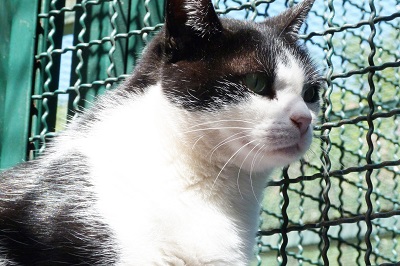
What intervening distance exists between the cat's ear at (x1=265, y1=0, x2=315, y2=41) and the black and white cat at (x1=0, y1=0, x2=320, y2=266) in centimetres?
7

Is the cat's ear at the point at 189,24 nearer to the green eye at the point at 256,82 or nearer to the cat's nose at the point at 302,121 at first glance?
the green eye at the point at 256,82

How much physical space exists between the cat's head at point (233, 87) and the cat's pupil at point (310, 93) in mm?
21

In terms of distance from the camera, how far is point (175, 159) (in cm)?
130

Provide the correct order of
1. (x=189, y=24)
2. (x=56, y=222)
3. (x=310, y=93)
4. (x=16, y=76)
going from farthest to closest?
1. (x=16, y=76)
2. (x=310, y=93)
3. (x=189, y=24)
4. (x=56, y=222)

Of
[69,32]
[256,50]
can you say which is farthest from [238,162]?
[69,32]

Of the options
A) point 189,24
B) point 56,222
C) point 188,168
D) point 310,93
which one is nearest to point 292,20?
point 310,93

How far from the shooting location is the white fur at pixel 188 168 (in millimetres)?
1191

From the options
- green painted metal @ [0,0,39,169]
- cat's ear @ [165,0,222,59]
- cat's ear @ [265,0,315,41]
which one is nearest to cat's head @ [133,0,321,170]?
cat's ear @ [165,0,222,59]

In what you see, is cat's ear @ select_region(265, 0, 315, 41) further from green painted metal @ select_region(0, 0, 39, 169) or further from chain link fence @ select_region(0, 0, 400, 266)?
green painted metal @ select_region(0, 0, 39, 169)

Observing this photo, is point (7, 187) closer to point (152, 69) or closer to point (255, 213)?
point (152, 69)

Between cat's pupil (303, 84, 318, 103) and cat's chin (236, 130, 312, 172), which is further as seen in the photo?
cat's pupil (303, 84, 318, 103)

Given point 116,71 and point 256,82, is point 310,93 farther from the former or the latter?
point 116,71

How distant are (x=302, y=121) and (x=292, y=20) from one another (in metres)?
0.33

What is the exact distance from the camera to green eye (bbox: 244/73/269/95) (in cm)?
128
